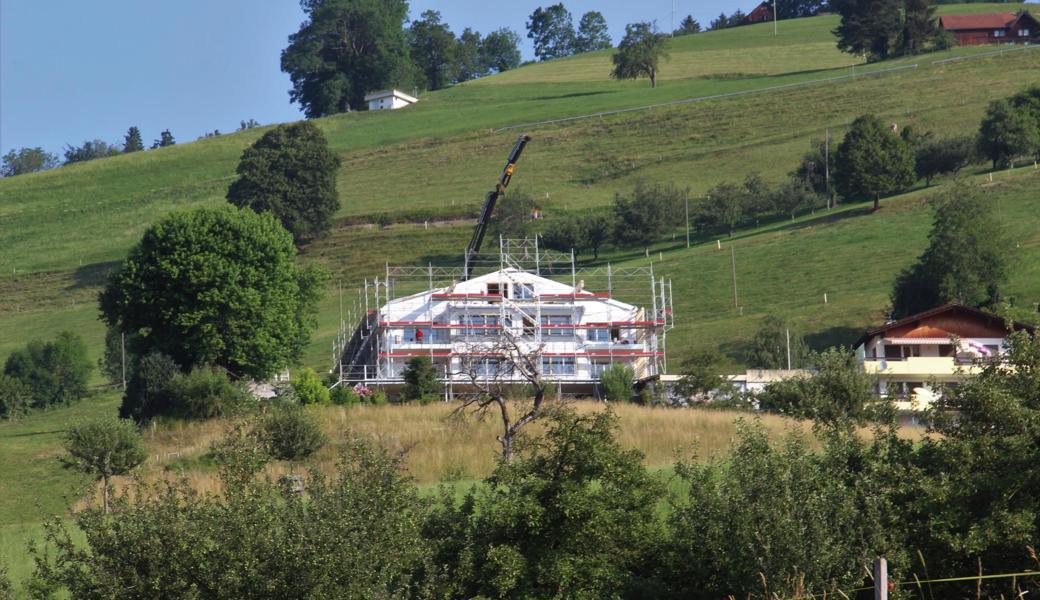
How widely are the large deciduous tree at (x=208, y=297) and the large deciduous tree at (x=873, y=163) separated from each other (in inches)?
1807

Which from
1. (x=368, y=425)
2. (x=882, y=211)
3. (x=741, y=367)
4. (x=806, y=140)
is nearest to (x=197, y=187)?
(x=806, y=140)

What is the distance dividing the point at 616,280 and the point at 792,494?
6553 centimetres

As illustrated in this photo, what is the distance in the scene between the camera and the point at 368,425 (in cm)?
4922

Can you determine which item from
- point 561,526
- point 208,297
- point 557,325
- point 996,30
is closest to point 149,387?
point 208,297

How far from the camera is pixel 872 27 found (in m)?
153

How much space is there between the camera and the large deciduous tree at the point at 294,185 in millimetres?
108875

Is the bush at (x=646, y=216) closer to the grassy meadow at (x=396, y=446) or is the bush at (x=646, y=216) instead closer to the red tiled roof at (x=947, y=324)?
the red tiled roof at (x=947, y=324)

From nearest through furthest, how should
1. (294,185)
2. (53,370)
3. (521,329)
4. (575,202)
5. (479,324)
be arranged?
(521,329) < (479,324) < (53,370) < (294,185) < (575,202)

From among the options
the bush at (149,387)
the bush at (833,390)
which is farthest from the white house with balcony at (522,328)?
the bush at (833,390)

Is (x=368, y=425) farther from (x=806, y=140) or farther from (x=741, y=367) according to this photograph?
(x=806, y=140)

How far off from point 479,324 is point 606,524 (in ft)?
146

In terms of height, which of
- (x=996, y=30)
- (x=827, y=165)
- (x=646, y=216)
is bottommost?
(x=646, y=216)

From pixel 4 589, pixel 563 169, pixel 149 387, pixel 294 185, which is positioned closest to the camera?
pixel 4 589

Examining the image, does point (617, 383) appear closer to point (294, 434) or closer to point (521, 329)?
point (521, 329)
